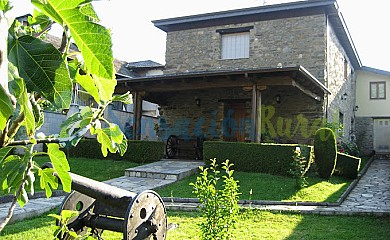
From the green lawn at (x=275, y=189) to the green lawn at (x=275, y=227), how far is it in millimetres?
1258

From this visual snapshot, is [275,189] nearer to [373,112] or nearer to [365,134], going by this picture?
[365,134]

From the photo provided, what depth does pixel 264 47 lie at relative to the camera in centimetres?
1374

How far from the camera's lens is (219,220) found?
12.1ft

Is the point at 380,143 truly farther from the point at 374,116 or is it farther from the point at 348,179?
the point at 348,179

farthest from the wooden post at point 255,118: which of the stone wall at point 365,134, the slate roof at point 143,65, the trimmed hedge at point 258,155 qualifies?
the stone wall at point 365,134

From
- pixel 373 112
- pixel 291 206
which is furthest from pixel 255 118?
pixel 373 112

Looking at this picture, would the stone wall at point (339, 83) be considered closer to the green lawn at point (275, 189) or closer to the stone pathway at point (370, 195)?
the stone pathway at point (370, 195)

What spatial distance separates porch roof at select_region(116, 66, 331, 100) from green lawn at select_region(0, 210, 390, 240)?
4.63m

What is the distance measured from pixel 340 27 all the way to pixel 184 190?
10.6 metres

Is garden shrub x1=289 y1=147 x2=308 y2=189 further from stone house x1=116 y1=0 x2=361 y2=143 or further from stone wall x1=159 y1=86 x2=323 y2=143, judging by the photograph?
stone wall x1=159 y1=86 x2=323 y2=143

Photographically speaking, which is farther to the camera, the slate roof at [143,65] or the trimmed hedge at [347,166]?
the slate roof at [143,65]

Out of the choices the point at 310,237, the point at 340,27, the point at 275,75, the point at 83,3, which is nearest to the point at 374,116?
the point at 340,27

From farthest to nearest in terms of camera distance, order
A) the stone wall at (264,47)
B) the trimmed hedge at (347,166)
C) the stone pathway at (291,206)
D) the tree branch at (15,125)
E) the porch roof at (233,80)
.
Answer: the stone wall at (264,47), the trimmed hedge at (347,166), the porch roof at (233,80), the stone pathway at (291,206), the tree branch at (15,125)

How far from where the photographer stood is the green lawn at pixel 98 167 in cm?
969
